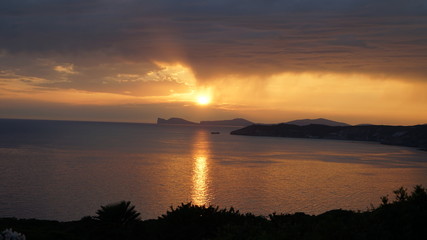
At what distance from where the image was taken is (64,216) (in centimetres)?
4375

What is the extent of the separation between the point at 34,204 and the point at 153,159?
5508 cm

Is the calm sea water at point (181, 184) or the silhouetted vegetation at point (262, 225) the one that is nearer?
the silhouetted vegetation at point (262, 225)

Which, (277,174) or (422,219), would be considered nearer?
(422,219)

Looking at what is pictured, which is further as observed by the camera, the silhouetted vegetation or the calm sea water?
the calm sea water

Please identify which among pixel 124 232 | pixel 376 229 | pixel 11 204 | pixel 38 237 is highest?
pixel 376 229

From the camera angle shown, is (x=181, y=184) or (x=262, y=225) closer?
(x=262, y=225)

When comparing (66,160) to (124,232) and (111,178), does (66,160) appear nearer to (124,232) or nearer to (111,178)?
(111,178)

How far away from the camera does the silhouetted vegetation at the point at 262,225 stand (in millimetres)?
11953

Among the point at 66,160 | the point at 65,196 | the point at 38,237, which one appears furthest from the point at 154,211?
the point at 66,160

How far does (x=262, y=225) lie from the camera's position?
17.1 meters

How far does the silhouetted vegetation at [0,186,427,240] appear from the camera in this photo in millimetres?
11953

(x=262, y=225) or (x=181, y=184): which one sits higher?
(x=262, y=225)

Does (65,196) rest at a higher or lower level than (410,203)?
lower

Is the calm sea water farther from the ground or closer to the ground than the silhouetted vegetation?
closer to the ground
